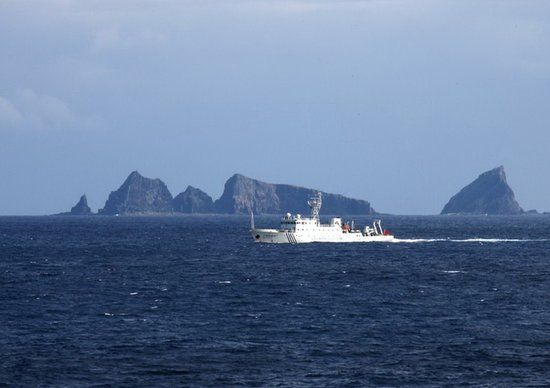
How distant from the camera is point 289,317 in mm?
81312

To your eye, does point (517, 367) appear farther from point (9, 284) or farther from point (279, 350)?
point (9, 284)

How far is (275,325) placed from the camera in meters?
76.6

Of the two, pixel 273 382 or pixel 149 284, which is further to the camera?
pixel 149 284

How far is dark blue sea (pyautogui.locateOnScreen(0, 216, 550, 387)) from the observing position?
58.5 metres

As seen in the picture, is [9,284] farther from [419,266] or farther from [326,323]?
[419,266]

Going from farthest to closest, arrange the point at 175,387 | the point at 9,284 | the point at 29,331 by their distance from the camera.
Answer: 1. the point at 9,284
2. the point at 29,331
3. the point at 175,387

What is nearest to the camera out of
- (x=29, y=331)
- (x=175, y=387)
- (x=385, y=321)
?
(x=175, y=387)

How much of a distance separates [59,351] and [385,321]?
83.6 feet

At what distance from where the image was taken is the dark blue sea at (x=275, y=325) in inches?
2304

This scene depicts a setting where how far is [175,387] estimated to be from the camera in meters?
54.8

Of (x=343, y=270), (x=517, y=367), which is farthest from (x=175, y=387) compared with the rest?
(x=343, y=270)

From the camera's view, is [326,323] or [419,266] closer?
[326,323]

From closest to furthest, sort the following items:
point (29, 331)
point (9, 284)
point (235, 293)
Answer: point (29, 331), point (235, 293), point (9, 284)

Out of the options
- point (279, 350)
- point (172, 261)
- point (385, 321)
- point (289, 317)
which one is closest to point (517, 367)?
point (279, 350)
